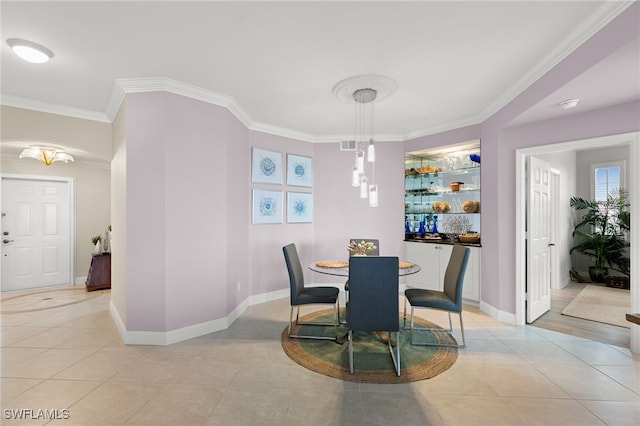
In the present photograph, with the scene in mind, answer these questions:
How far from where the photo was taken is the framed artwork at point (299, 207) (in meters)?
4.82

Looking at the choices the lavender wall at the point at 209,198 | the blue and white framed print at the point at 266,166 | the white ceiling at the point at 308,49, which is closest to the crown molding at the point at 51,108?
the white ceiling at the point at 308,49

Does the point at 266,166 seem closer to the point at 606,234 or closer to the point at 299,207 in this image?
the point at 299,207

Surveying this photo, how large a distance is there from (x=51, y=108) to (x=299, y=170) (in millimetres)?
3229

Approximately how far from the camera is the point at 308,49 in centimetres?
243

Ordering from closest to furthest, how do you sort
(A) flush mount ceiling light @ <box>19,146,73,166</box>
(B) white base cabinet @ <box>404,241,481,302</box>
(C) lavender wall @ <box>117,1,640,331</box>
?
(C) lavender wall @ <box>117,1,640,331</box>, (B) white base cabinet @ <box>404,241,481,302</box>, (A) flush mount ceiling light @ <box>19,146,73,166</box>

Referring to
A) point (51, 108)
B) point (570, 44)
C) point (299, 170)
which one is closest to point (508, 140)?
point (570, 44)

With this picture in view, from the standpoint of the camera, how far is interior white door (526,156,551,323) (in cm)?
355

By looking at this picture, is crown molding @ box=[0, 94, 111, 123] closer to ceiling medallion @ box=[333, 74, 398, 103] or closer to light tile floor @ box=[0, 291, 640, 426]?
light tile floor @ box=[0, 291, 640, 426]

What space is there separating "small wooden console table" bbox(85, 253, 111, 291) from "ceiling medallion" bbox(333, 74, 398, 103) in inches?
193

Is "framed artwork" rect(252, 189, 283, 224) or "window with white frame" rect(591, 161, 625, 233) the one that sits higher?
"window with white frame" rect(591, 161, 625, 233)

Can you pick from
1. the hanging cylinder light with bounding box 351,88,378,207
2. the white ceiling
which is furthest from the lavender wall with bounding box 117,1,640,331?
the hanging cylinder light with bounding box 351,88,378,207

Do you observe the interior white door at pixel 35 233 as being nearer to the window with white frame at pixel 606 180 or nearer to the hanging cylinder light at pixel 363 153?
the hanging cylinder light at pixel 363 153

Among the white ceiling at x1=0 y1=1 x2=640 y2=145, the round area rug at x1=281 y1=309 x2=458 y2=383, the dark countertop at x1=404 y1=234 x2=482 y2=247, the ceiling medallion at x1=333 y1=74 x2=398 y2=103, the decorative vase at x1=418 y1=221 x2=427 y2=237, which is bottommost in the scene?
the round area rug at x1=281 y1=309 x2=458 y2=383

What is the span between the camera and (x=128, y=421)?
1905mm
